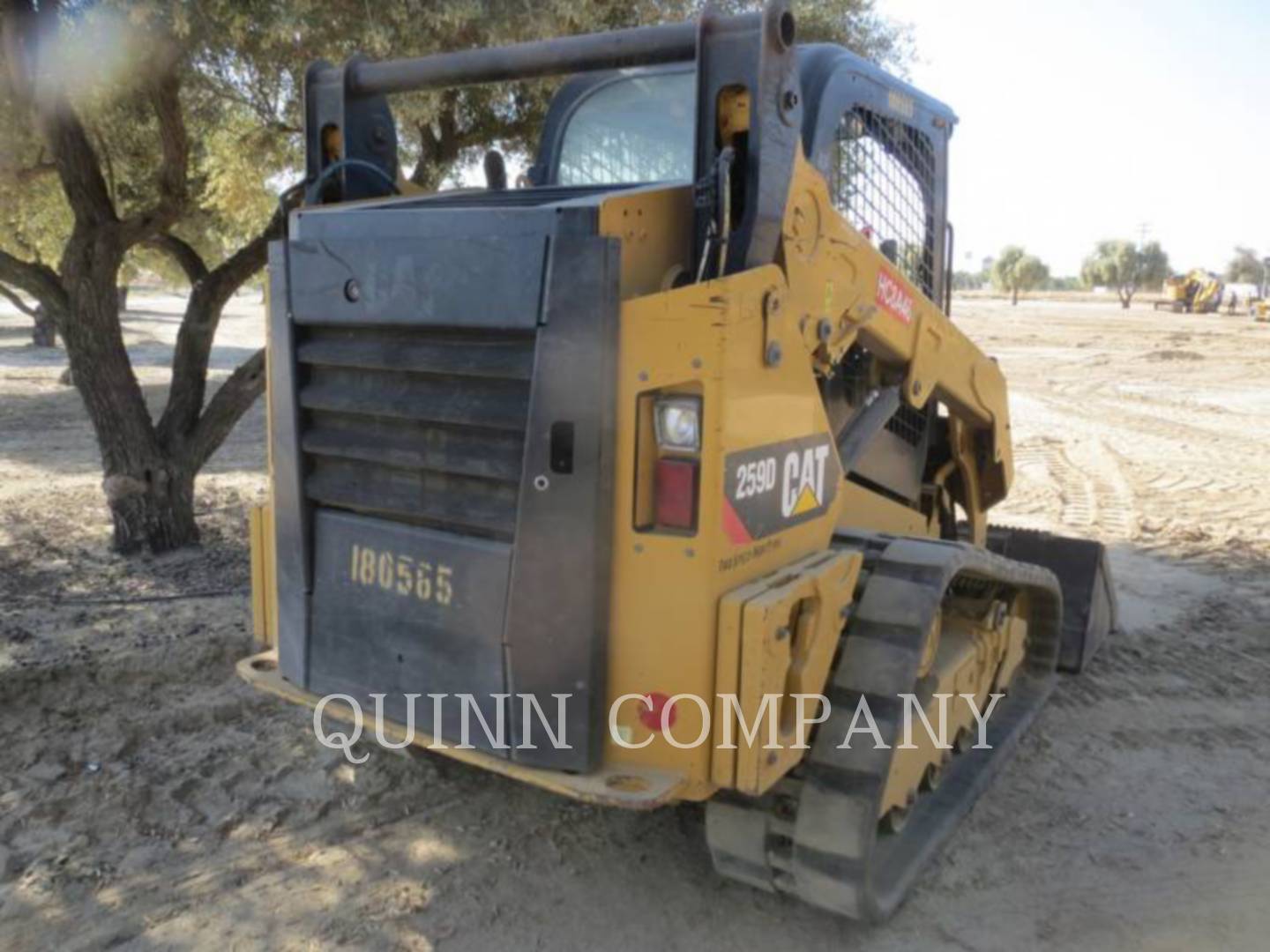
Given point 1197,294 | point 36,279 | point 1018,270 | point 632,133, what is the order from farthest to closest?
point 1018,270, point 1197,294, point 36,279, point 632,133

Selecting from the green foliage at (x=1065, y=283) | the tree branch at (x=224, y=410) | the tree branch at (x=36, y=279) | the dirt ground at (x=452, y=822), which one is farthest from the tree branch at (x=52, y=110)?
the green foliage at (x=1065, y=283)

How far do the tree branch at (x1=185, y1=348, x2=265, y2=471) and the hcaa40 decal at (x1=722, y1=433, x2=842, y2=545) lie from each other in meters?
4.98

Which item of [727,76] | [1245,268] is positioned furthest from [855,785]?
[1245,268]

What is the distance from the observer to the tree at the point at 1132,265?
71.1 m

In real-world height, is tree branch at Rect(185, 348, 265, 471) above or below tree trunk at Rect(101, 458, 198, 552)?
above

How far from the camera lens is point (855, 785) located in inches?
115

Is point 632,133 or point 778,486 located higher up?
point 632,133

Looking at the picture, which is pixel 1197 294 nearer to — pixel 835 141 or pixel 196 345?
pixel 196 345

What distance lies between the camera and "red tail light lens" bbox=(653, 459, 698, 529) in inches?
99.7

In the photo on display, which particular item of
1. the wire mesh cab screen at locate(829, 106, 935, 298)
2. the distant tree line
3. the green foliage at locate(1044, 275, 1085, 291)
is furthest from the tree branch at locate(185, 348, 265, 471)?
the green foliage at locate(1044, 275, 1085, 291)

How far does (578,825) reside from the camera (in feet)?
12.1

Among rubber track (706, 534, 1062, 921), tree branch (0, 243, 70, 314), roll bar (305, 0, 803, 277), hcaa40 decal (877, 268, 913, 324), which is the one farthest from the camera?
tree branch (0, 243, 70, 314)

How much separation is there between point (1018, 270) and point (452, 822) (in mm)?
68479

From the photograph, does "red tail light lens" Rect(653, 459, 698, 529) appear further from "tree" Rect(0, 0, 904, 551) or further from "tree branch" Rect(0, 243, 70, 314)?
"tree branch" Rect(0, 243, 70, 314)
